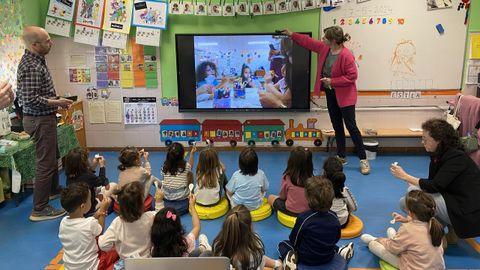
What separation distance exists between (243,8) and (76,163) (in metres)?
3.12

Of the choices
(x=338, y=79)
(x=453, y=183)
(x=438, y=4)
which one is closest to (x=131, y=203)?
(x=453, y=183)

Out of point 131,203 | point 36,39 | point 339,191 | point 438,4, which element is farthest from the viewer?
point 438,4

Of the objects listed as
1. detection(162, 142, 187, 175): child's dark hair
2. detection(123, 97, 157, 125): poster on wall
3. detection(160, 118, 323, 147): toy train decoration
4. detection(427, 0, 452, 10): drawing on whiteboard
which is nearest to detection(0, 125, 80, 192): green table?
detection(162, 142, 187, 175): child's dark hair

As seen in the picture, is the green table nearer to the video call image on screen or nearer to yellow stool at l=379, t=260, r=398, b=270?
the video call image on screen

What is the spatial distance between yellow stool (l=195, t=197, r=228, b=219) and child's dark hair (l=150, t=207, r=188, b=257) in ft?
4.72

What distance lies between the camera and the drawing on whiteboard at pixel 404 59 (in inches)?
220

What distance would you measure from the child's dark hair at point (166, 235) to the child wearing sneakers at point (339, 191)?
4.79 ft

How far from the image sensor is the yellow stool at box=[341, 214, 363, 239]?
11.4ft

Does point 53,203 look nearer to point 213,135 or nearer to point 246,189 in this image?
point 246,189

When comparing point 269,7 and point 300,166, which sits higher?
point 269,7

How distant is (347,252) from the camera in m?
3.10

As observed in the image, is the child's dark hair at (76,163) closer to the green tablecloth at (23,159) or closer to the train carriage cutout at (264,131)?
the green tablecloth at (23,159)

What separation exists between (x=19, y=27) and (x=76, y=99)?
44.6 inches

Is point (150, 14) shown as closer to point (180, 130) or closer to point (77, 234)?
point (180, 130)
